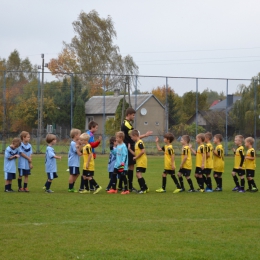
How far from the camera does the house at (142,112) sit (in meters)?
35.7

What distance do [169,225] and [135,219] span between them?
809mm

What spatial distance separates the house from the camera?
35.7m

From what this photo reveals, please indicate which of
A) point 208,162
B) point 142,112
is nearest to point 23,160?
point 208,162

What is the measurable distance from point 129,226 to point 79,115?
2774 centimetres

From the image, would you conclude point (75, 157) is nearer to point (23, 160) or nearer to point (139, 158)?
point (23, 160)

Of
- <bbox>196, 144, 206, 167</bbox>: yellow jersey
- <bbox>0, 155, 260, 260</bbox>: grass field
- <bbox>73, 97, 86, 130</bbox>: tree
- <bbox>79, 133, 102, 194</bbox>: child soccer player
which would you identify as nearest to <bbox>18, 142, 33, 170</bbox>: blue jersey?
<bbox>0, 155, 260, 260</bbox>: grass field

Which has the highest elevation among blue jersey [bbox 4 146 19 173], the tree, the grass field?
the tree

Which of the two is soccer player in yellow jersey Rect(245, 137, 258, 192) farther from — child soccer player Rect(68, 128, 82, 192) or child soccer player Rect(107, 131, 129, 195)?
child soccer player Rect(68, 128, 82, 192)

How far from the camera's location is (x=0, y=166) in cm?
2380

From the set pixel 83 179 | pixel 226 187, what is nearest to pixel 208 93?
pixel 226 187

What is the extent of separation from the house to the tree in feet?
1.16

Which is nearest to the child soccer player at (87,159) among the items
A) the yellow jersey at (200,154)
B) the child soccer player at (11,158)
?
the child soccer player at (11,158)

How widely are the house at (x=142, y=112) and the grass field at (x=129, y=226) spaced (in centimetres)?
2258

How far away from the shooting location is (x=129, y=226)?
338 inches
